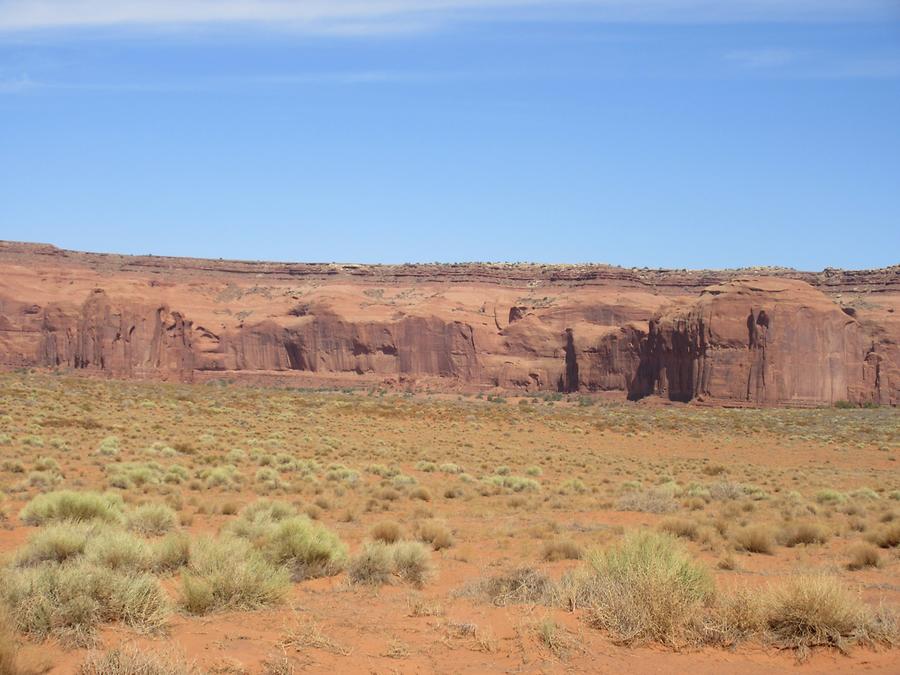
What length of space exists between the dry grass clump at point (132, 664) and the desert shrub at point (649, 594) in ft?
11.2

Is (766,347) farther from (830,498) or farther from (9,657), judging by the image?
(9,657)

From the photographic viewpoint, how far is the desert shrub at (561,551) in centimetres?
1214

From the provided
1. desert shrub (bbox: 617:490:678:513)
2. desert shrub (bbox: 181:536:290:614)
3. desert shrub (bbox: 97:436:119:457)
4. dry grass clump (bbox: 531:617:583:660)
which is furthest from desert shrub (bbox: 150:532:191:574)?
desert shrub (bbox: 97:436:119:457)

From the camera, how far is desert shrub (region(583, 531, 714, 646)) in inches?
293

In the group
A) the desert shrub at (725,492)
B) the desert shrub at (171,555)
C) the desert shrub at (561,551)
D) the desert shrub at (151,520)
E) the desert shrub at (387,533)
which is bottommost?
the desert shrub at (725,492)

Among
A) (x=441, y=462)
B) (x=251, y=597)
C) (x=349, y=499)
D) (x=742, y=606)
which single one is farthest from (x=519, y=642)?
(x=441, y=462)

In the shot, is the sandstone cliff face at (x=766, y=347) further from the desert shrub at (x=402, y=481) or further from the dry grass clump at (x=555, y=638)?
the dry grass clump at (x=555, y=638)

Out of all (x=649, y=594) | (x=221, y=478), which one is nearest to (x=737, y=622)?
(x=649, y=594)

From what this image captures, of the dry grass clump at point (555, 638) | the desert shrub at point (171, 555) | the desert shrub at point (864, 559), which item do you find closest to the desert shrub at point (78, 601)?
the desert shrub at point (171, 555)

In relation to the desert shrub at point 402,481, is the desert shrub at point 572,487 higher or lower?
lower

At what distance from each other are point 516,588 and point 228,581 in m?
2.81

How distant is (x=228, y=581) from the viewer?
27.2 ft

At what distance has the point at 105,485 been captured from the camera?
17.6m

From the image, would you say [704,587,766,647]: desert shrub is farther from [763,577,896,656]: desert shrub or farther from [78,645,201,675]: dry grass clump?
[78,645,201,675]: dry grass clump
